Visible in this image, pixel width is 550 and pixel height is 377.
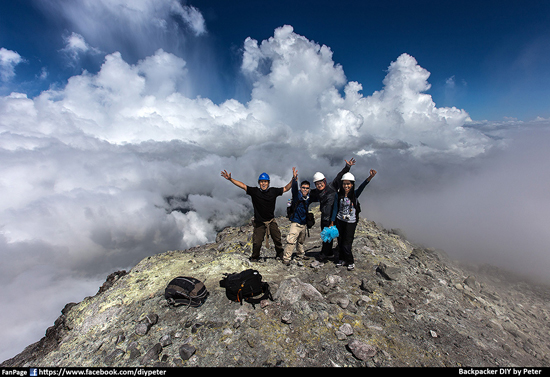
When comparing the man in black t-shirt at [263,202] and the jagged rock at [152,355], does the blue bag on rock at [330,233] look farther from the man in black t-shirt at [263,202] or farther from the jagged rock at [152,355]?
the jagged rock at [152,355]

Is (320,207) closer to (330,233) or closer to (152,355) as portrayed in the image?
(330,233)

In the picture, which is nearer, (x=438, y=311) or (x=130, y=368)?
(x=130, y=368)

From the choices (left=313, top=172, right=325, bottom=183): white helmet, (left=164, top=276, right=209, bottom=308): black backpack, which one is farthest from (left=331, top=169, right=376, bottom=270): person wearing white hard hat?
(left=164, top=276, right=209, bottom=308): black backpack

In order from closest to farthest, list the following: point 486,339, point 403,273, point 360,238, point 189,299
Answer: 1. point 486,339
2. point 189,299
3. point 403,273
4. point 360,238

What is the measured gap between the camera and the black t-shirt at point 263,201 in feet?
28.6

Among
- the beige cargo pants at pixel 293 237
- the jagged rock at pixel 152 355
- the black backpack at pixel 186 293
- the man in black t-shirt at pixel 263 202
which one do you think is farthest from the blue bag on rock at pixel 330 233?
the jagged rock at pixel 152 355

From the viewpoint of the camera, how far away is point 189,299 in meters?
6.68

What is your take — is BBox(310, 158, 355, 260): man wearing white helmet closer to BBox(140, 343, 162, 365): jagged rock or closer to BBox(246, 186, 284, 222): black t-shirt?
BBox(246, 186, 284, 222): black t-shirt

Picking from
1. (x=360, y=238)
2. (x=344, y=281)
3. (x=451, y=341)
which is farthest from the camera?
(x=360, y=238)

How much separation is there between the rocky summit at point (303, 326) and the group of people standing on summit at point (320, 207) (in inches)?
50.0

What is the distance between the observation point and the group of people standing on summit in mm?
8161

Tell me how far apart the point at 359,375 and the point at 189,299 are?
4.94 metres

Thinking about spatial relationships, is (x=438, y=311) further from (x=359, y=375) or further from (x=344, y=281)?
(x=359, y=375)

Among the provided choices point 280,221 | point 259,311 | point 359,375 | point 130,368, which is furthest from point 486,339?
point 280,221
